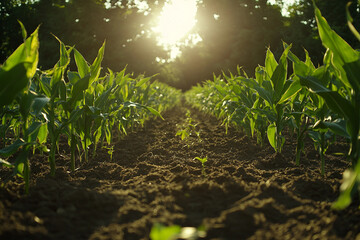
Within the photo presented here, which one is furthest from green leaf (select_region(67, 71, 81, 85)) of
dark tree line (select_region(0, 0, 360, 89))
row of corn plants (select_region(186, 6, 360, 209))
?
dark tree line (select_region(0, 0, 360, 89))

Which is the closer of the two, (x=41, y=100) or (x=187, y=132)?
(x=41, y=100)

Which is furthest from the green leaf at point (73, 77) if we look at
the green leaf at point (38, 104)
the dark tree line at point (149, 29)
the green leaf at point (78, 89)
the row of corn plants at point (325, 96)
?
the dark tree line at point (149, 29)

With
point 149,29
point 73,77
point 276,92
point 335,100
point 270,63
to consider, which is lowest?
point 335,100

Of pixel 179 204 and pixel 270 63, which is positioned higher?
pixel 270 63

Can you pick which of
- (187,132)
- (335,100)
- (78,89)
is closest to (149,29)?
(187,132)

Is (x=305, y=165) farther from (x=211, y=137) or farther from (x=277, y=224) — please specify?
(x=211, y=137)

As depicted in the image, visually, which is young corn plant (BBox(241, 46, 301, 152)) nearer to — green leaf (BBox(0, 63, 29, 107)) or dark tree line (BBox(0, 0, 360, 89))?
green leaf (BBox(0, 63, 29, 107))

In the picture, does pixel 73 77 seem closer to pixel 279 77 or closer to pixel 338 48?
pixel 279 77

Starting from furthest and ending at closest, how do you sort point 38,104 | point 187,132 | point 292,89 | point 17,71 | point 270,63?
point 187,132 → point 270,63 → point 292,89 → point 38,104 → point 17,71

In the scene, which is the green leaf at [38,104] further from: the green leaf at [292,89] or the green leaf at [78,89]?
the green leaf at [292,89]

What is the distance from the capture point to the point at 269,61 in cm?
279

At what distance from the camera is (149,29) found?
28.1 metres

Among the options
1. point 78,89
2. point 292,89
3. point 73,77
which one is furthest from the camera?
point 73,77

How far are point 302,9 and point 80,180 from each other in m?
24.9
